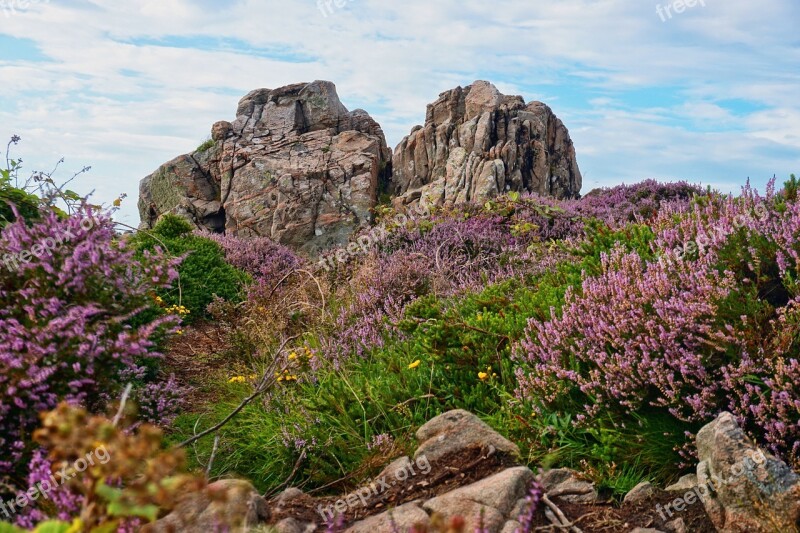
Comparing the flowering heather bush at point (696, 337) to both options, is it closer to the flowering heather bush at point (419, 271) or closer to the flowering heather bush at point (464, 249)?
the flowering heather bush at point (419, 271)

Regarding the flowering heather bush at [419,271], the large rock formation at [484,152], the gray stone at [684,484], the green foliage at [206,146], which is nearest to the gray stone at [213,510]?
the gray stone at [684,484]

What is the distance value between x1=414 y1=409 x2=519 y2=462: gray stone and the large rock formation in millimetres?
19291

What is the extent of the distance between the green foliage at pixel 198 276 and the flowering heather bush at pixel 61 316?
5.38m

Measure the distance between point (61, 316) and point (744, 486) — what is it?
3.48 metres

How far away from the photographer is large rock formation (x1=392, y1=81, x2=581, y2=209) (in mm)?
24500

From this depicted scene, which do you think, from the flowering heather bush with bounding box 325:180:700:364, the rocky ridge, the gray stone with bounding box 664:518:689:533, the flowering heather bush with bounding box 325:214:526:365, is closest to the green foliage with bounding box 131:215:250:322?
the flowering heather bush with bounding box 325:180:700:364

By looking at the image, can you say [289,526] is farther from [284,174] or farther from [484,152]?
[484,152]

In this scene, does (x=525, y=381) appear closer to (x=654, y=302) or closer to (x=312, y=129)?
(x=654, y=302)

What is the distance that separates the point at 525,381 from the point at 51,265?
113 inches

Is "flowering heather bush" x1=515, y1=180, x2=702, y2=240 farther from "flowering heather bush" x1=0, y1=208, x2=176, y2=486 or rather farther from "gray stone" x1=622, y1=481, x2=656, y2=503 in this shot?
"flowering heather bush" x1=0, y1=208, x2=176, y2=486

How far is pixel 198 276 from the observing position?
34.8ft

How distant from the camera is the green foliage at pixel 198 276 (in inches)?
394

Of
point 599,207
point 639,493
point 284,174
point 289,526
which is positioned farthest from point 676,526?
point 284,174

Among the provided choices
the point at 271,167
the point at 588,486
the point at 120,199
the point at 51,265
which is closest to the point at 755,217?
the point at 588,486
